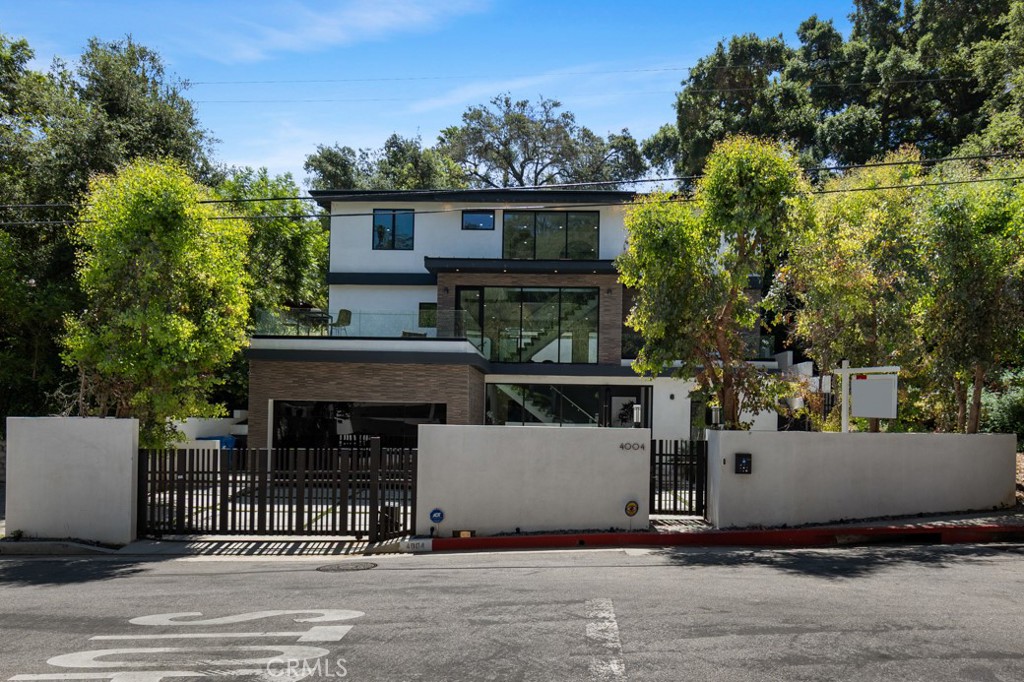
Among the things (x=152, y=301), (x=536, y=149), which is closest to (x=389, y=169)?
(x=536, y=149)

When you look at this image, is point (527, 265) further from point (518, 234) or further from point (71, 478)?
point (71, 478)

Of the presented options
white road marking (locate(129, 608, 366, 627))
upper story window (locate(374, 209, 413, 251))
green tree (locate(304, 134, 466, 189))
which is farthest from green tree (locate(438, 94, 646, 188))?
white road marking (locate(129, 608, 366, 627))

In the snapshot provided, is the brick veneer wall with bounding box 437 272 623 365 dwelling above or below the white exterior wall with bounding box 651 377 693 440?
above

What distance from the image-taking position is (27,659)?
676 cm

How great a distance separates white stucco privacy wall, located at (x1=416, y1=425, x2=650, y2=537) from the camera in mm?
14094

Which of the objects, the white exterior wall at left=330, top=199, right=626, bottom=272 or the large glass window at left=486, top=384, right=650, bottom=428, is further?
the white exterior wall at left=330, top=199, right=626, bottom=272

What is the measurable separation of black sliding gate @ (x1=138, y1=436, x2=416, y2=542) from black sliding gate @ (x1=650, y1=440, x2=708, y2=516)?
4406mm

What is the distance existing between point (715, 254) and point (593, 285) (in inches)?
437

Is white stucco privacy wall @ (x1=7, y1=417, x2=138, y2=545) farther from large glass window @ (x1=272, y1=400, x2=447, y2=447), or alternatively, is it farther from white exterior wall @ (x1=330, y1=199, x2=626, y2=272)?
white exterior wall @ (x1=330, y1=199, x2=626, y2=272)

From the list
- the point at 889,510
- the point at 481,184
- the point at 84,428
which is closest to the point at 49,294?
the point at 84,428

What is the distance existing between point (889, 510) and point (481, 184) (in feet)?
131

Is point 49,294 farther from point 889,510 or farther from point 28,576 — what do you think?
point 889,510

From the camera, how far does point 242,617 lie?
8.09 meters

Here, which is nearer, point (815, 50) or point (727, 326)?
point (727, 326)
